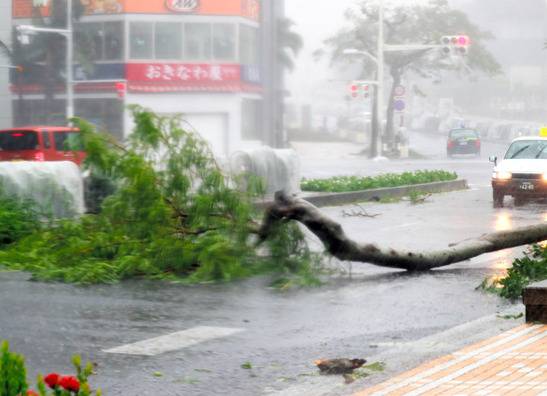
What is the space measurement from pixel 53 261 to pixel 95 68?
51.1 metres

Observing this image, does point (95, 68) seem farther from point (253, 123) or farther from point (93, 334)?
point (93, 334)

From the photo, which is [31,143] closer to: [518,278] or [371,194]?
[371,194]

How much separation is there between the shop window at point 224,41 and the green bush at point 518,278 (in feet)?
180

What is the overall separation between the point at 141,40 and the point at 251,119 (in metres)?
8.38

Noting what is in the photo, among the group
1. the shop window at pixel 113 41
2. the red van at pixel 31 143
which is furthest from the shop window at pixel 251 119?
the red van at pixel 31 143

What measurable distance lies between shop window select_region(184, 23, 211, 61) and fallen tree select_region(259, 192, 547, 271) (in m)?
52.0

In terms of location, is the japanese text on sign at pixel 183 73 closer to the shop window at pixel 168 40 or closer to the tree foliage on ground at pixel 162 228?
the shop window at pixel 168 40

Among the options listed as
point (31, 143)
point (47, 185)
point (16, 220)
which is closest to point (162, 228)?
point (16, 220)

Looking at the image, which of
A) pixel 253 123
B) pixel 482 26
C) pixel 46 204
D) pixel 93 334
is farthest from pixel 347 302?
pixel 482 26

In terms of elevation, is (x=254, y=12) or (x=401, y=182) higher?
(x=254, y=12)

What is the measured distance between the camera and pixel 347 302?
36.4 feet

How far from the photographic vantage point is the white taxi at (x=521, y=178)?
25797 millimetres

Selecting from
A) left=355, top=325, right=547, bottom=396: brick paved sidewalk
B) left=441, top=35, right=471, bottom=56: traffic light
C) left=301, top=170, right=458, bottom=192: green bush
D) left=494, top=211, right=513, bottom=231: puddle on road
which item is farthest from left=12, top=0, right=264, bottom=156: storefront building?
left=355, top=325, right=547, bottom=396: brick paved sidewalk

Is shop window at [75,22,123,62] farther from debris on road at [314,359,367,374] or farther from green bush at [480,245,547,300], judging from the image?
debris on road at [314,359,367,374]
